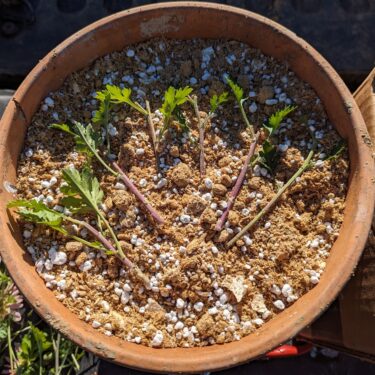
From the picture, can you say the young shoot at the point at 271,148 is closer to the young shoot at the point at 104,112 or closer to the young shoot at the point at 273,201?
the young shoot at the point at 273,201

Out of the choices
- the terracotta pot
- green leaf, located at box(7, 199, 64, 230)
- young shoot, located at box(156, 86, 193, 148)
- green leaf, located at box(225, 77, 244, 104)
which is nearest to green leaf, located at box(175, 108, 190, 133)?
young shoot, located at box(156, 86, 193, 148)

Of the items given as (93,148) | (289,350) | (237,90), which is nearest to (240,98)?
(237,90)

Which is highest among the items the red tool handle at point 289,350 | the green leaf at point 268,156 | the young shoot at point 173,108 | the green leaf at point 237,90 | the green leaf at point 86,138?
the green leaf at point 237,90

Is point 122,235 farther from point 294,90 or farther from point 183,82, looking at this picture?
point 294,90

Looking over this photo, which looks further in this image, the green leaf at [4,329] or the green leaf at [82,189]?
the green leaf at [4,329]

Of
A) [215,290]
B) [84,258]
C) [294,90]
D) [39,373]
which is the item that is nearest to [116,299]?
[84,258]

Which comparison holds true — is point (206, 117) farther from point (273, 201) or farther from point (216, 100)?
Answer: point (273, 201)

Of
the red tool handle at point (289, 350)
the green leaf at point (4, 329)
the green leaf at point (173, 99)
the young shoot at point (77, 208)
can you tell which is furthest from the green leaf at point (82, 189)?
the red tool handle at point (289, 350)
